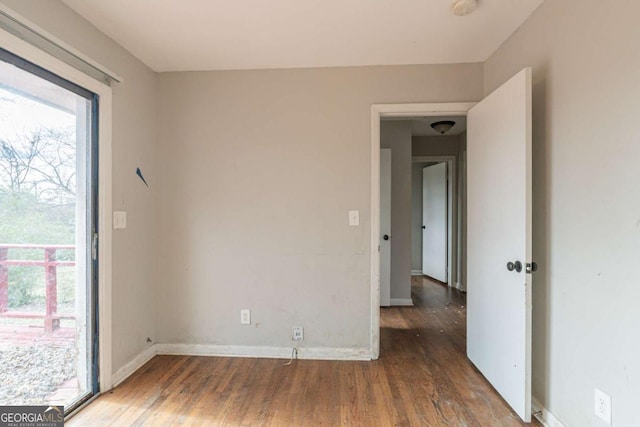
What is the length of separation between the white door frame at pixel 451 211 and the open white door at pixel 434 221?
7cm

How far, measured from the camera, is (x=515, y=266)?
5.69 ft

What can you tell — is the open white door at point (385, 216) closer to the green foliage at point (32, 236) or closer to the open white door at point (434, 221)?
the open white door at point (434, 221)

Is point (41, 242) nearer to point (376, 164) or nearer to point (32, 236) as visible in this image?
point (32, 236)

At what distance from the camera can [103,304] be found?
6.53 feet

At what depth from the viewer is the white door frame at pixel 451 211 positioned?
4.75m

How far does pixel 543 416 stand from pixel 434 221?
3791mm

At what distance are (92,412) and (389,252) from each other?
3132 mm

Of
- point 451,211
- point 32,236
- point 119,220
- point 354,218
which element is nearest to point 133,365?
point 119,220

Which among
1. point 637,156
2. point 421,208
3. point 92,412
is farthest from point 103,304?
point 421,208

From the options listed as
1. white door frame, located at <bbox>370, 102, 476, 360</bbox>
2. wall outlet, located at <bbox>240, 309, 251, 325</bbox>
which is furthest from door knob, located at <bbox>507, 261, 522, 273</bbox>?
wall outlet, located at <bbox>240, 309, 251, 325</bbox>

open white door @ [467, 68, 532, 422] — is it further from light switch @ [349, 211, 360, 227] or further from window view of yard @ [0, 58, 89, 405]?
window view of yard @ [0, 58, 89, 405]

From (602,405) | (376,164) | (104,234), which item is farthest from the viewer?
(376,164)

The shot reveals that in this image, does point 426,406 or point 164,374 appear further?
point 164,374

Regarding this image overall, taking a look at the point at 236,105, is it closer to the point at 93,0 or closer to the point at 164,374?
the point at 93,0
